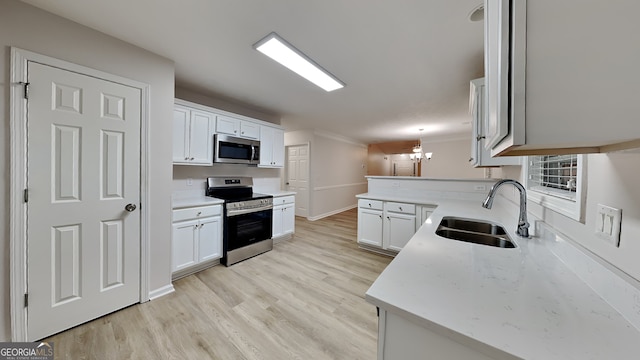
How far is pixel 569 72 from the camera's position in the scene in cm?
42

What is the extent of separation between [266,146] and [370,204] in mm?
2027

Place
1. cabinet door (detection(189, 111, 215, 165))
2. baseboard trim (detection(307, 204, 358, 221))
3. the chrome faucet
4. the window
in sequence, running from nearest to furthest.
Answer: the window
the chrome faucet
cabinet door (detection(189, 111, 215, 165))
baseboard trim (detection(307, 204, 358, 221))

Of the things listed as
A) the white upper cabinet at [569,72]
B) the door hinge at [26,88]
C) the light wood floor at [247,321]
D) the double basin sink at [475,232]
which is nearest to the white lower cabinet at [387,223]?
the light wood floor at [247,321]

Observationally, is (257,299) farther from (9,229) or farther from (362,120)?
(362,120)

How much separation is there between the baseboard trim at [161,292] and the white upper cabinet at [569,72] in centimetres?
284

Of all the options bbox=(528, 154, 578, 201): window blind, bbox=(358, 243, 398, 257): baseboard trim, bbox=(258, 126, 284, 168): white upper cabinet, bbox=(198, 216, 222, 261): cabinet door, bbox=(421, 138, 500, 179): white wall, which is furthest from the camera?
bbox=(421, 138, 500, 179): white wall

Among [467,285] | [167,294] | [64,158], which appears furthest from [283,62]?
[167,294]

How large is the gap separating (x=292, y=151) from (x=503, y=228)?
4985 millimetres

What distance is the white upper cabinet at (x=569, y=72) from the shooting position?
1.27ft

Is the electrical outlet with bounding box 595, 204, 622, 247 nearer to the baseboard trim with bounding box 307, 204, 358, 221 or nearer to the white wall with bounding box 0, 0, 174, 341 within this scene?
the white wall with bounding box 0, 0, 174, 341

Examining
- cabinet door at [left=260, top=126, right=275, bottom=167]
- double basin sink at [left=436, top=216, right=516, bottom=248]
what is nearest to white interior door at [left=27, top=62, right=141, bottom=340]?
cabinet door at [left=260, top=126, right=275, bottom=167]

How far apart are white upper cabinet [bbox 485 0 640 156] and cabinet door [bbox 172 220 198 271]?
2811mm

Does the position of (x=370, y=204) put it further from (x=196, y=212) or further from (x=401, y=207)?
(x=196, y=212)

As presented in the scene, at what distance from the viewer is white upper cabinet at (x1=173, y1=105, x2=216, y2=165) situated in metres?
2.54
